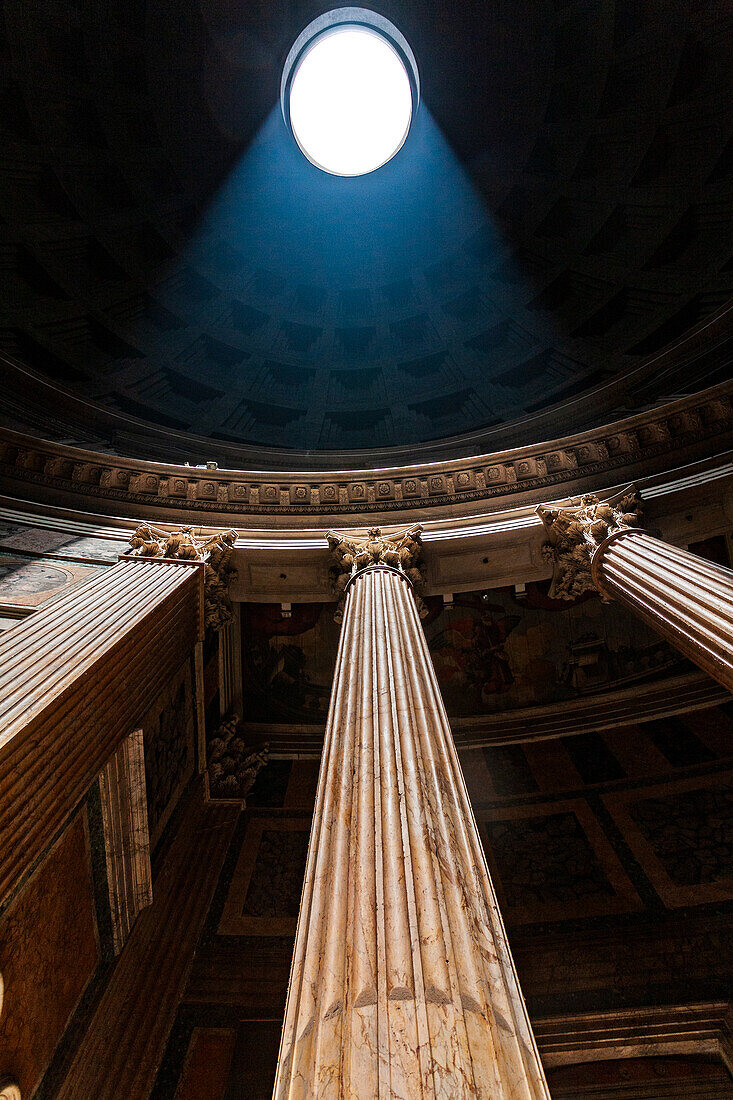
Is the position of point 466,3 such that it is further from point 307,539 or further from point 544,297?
point 307,539

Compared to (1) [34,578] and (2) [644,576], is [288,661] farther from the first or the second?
(2) [644,576]

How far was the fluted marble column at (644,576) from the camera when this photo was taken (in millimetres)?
5047

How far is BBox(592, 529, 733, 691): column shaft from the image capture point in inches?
194

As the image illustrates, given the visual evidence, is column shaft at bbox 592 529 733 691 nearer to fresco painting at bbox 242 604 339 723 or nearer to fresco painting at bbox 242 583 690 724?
fresco painting at bbox 242 583 690 724

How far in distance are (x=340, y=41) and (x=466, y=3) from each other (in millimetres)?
4485

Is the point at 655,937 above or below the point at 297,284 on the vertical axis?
below

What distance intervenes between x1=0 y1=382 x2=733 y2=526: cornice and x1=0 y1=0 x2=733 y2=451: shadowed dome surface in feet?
16.8

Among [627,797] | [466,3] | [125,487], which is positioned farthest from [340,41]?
[627,797]

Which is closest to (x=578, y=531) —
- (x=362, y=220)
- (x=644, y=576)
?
(x=644, y=576)

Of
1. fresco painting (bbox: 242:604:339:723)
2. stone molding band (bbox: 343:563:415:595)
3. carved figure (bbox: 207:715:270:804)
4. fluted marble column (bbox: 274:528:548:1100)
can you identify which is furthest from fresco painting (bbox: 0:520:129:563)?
fluted marble column (bbox: 274:528:548:1100)

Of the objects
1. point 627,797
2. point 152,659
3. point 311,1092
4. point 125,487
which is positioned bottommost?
point 627,797

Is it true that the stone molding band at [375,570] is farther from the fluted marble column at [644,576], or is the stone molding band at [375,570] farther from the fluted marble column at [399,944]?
the fluted marble column at [399,944]

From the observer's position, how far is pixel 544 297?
19984 mm

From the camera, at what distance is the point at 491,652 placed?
10.9 m
